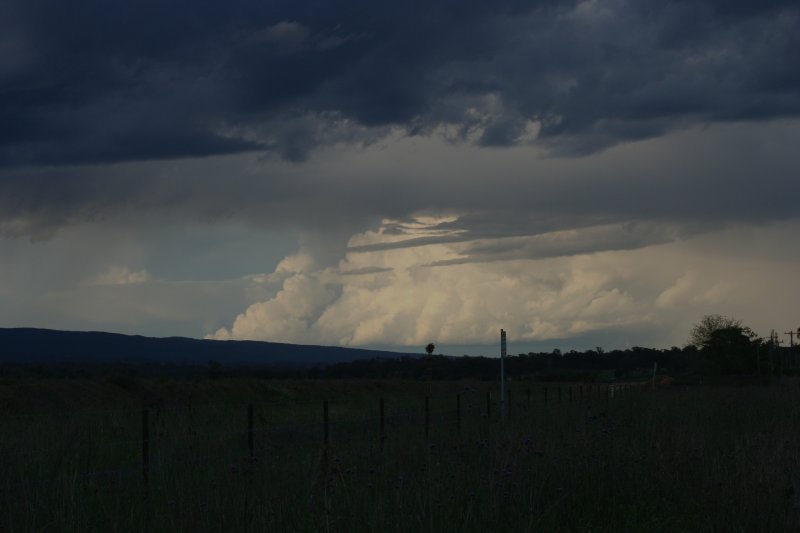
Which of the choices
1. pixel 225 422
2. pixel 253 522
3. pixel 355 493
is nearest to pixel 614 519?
pixel 355 493

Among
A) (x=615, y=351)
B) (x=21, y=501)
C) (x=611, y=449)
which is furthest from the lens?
(x=615, y=351)

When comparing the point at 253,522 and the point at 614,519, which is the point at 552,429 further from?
the point at 253,522

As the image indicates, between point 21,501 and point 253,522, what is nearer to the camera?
point 253,522

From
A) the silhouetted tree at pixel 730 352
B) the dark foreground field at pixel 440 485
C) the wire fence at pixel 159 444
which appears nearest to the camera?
the dark foreground field at pixel 440 485

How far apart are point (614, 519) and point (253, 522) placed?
14.1 feet

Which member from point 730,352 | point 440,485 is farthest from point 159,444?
point 730,352

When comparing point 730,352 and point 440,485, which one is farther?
point 730,352

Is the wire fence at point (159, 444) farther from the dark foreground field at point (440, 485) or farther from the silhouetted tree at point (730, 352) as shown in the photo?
the silhouetted tree at point (730, 352)

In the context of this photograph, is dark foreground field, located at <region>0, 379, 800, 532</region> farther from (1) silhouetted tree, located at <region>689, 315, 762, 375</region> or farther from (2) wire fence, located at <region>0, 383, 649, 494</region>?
(1) silhouetted tree, located at <region>689, 315, 762, 375</region>

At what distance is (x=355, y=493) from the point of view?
1073cm

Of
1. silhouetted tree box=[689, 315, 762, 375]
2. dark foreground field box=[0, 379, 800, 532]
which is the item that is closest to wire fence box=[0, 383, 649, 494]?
dark foreground field box=[0, 379, 800, 532]

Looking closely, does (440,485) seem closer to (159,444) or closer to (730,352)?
(159,444)

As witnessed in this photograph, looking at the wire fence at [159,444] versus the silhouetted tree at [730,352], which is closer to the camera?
the wire fence at [159,444]

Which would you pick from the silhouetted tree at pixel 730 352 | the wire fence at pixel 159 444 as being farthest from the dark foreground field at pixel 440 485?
the silhouetted tree at pixel 730 352
